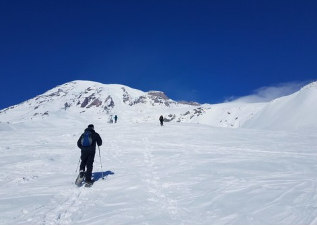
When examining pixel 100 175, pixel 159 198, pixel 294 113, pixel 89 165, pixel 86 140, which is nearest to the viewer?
pixel 159 198

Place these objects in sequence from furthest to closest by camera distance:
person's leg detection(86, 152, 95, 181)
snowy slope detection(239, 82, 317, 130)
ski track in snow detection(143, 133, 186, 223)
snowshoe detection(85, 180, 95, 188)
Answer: snowy slope detection(239, 82, 317, 130)
person's leg detection(86, 152, 95, 181)
snowshoe detection(85, 180, 95, 188)
ski track in snow detection(143, 133, 186, 223)

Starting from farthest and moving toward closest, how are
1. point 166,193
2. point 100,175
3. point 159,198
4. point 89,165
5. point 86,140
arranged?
point 100,175 → point 86,140 → point 89,165 → point 166,193 → point 159,198

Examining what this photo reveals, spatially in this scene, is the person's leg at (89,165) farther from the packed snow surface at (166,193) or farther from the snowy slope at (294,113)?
the snowy slope at (294,113)

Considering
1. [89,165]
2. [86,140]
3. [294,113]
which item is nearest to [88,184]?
[89,165]

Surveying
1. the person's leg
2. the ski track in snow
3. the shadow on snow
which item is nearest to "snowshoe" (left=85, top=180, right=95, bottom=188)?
the person's leg

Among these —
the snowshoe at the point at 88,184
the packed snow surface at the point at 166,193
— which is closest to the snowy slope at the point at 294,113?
the packed snow surface at the point at 166,193

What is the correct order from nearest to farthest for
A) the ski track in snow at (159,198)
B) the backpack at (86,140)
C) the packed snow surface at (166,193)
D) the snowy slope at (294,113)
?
1. the packed snow surface at (166,193)
2. the ski track in snow at (159,198)
3. the backpack at (86,140)
4. the snowy slope at (294,113)

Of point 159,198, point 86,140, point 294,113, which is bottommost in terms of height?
point 159,198

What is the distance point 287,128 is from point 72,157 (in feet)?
140

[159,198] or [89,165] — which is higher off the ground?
[89,165]

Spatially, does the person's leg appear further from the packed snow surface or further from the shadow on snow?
the shadow on snow

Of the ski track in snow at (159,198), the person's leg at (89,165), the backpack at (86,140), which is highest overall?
the backpack at (86,140)

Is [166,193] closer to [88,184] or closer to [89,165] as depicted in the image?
[88,184]

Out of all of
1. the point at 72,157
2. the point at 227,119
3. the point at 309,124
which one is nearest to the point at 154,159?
the point at 72,157
